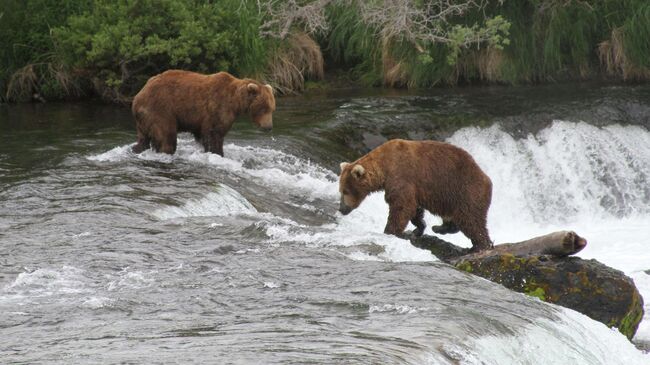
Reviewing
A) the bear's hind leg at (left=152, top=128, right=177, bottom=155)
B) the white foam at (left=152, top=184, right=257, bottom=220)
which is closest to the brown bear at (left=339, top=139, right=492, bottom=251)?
the white foam at (left=152, top=184, right=257, bottom=220)

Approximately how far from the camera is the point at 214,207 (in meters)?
10.8

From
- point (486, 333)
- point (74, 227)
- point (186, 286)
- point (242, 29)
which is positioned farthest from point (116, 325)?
point (242, 29)

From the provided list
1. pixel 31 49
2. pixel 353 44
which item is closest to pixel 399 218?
pixel 31 49

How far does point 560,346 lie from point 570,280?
4.14 ft

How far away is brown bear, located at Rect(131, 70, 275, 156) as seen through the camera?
12.5 metres

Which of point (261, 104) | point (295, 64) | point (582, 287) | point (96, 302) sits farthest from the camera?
point (295, 64)

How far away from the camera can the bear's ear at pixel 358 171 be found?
30.5ft

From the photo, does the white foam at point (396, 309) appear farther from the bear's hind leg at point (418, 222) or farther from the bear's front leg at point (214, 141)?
the bear's front leg at point (214, 141)

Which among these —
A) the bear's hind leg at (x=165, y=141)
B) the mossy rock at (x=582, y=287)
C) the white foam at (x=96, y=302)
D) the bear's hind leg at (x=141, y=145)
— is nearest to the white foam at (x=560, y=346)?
the mossy rock at (x=582, y=287)

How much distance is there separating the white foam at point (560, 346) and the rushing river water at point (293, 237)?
0.01 meters

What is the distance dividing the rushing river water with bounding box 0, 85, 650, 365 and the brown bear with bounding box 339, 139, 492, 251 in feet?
1.90

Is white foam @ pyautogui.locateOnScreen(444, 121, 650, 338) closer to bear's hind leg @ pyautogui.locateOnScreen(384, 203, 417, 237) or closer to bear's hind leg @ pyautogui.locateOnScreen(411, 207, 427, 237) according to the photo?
bear's hind leg @ pyautogui.locateOnScreen(411, 207, 427, 237)

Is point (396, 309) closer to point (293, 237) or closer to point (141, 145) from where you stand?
point (293, 237)

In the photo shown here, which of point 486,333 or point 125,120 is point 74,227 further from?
point 125,120
